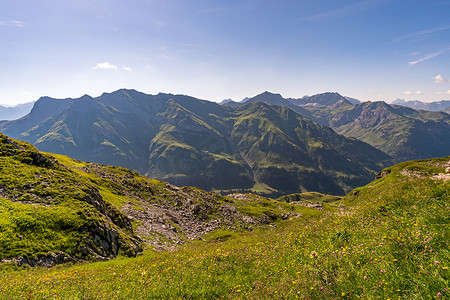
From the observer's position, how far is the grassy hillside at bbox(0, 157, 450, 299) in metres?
6.00

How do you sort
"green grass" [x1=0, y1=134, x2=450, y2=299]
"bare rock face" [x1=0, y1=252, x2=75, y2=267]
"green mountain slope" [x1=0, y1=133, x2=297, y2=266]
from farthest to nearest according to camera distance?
1. "green mountain slope" [x1=0, y1=133, x2=297, y2=266]
2. "bare rock face" [x1=0, y1=252, x2=75, y2=267]
3. "green grass" [x1=0, y1=134, x2=450, y2=299]

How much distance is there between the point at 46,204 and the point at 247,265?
3110cm

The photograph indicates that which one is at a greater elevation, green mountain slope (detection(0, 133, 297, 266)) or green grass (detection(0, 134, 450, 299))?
green grass (detection(0, 134, 450, 299))

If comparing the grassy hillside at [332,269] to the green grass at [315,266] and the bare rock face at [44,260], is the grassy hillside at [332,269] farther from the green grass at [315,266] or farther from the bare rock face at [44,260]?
the bare rock face at [44,260]

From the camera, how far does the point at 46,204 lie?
2908 centimetres

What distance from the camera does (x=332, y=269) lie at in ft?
25.6

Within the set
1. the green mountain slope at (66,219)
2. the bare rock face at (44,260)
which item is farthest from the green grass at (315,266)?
the bare rock face at (44,260)

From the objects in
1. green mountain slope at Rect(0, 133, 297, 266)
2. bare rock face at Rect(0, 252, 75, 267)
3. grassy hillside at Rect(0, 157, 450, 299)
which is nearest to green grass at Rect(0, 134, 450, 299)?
grassy hillside at Rect(0, 157, 450, 299)

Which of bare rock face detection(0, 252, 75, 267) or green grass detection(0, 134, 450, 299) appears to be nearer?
green grass detection(0, 134, 450, 299)

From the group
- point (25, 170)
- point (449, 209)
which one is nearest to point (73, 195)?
point (25, 170)

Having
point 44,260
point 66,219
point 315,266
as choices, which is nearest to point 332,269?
point 315,266

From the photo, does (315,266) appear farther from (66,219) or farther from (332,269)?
(66,219)

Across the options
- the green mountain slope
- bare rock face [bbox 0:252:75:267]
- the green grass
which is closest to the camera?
the green grass

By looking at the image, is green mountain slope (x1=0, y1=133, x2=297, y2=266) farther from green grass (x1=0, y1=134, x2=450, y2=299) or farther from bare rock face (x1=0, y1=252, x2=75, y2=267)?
green grass (x1=0, y1=134, x2=450, y2=299)
